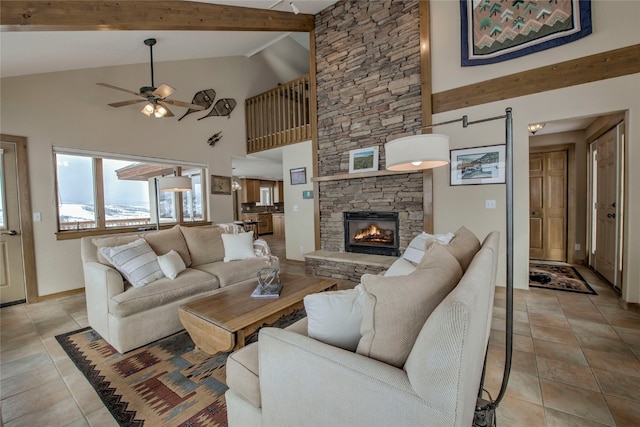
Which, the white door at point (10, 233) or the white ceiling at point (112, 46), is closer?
the white ceiling at point (112, 46)

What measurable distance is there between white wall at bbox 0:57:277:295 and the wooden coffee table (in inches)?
115

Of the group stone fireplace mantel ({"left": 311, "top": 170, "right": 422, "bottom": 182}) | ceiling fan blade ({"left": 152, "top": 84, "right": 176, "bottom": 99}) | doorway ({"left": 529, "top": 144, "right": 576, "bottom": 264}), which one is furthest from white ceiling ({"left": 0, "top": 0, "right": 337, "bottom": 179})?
doorway ({"left": 529, "top": 144, "right": 576, "bottom": 264})

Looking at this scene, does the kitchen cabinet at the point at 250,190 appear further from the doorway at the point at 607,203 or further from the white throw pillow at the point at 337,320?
the white throw pillow at the point at 337,320

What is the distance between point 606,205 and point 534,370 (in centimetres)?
299

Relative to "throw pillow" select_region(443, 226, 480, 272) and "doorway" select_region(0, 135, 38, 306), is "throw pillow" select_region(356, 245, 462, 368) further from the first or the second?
"doorway" select_region(0, 135, 38, 306)

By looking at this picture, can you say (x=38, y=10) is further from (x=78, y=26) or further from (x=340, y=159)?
(x=340, y=159)

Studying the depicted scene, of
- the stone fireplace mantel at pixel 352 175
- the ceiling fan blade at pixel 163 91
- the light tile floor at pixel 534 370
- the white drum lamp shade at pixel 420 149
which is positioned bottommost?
the light tile floor at pixel 534 370

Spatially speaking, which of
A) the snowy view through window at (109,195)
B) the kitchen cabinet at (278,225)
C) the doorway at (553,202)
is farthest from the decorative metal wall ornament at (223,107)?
the doorway at (553,202)

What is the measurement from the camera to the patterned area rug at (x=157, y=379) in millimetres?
1501

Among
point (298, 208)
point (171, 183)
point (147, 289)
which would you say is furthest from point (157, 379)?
point (298, 208)

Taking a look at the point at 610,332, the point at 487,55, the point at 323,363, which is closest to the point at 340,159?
the point at 487,55

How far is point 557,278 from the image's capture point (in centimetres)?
375

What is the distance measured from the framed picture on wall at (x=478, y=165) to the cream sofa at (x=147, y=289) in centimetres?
283

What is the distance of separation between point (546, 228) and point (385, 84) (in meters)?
3.84
